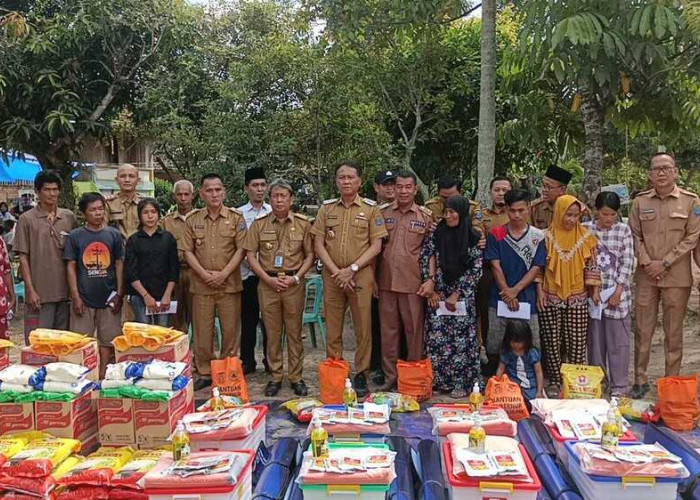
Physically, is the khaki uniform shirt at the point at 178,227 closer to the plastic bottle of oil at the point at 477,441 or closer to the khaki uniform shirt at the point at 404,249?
the khaki uniform shirt at the point at 404,249

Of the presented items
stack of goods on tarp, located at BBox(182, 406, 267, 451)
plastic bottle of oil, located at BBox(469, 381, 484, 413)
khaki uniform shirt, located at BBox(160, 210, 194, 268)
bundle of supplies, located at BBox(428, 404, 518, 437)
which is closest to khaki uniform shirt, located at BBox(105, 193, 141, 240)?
khaki uniform shirt, located at BBox(160, 210, 194, 268)

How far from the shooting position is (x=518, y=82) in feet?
19.5

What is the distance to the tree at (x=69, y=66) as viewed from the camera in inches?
265

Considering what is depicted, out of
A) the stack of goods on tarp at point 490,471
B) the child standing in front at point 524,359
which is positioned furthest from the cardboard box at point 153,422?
the child standing in front at point 524,359

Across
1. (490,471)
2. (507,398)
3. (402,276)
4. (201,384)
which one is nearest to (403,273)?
(402,276)

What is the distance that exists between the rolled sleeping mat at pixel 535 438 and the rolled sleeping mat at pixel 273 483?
1.23 metres

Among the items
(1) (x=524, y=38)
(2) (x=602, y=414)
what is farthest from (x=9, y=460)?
(1) (x=524, y=38)

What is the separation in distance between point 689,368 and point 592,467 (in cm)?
352

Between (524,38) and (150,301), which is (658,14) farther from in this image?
(150,301)

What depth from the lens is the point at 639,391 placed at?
4.44 metres

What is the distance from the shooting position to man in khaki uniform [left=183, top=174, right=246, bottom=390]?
Answer: 4625mm

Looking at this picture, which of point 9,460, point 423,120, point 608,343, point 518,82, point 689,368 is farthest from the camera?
point 423,120

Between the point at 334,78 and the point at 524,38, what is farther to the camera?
the point at 334,78

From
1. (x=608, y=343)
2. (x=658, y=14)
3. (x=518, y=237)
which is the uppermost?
(x=658, y=14)
